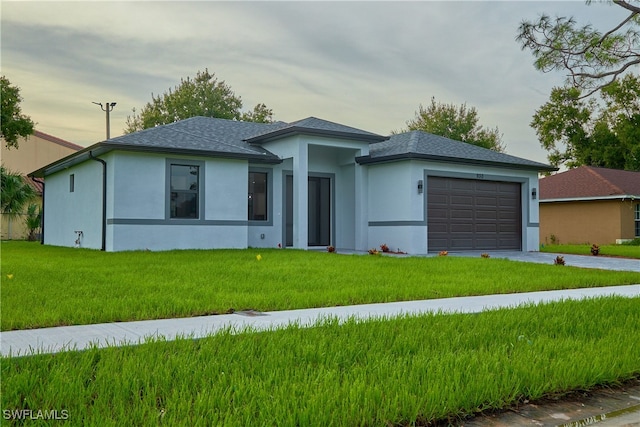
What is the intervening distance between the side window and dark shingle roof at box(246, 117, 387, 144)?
147cm

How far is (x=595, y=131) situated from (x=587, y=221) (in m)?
15.7

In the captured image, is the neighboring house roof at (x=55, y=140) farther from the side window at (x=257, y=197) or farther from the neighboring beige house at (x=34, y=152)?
the side window at (x=257, y=197)

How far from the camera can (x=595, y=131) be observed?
41.7 meters

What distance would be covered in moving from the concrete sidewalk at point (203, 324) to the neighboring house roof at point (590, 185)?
22454 mm

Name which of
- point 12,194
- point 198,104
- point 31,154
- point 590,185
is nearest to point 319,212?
point 12,194

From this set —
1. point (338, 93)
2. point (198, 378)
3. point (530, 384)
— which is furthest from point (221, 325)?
point (338, 93)

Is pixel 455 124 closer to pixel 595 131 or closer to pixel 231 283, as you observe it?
pixel 595 131

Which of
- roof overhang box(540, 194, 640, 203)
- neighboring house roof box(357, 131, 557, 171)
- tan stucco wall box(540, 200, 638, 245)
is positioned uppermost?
neighboring house roof box(357, 131, 557, 171)

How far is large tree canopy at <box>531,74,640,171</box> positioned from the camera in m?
39.4

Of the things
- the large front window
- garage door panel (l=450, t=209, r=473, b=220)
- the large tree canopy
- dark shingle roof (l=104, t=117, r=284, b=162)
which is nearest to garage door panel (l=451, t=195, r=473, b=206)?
garage door panel (l=450, t=209, r=473, b=220)

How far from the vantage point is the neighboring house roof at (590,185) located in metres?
27.8

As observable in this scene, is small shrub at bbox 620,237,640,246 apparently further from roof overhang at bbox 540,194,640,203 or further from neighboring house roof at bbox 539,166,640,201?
neighboring house roof at bbox 539,166,640,201

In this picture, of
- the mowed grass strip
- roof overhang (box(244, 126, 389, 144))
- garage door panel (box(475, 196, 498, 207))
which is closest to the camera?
the mowed grass strip

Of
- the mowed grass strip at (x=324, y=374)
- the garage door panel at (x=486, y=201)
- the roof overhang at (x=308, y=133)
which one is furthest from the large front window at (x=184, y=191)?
the mowed grass strip at (x=324, y=374)
